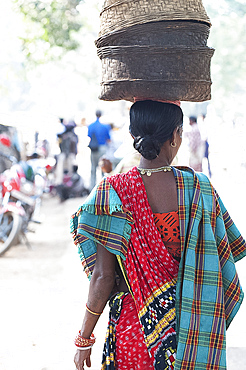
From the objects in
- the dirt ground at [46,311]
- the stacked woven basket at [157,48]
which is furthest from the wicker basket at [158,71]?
the dirt ground at [46,311]

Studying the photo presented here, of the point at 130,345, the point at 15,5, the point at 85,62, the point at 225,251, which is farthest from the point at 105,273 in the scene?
the point at 85,62

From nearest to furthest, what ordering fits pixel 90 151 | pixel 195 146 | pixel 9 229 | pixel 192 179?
pixel 192 179
pixel 9 229
pixel 90 151
pixel 195 146

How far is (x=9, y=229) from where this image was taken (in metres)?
6.78

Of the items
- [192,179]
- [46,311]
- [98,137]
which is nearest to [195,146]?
[98,137]

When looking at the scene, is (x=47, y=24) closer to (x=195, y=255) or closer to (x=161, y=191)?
(x=161, y=191)

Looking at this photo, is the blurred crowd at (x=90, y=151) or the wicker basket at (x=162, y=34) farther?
the blurred crowd at (x=90, y=151)

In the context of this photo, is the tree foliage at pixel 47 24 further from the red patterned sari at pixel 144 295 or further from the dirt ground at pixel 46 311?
the red patterned sari at pixel 144 295

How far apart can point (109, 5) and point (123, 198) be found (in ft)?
2.76

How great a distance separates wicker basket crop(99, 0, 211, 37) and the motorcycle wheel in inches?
190

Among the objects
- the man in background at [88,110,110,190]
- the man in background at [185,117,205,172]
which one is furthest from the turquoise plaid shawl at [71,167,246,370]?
the man in background at [185,117,205,172]

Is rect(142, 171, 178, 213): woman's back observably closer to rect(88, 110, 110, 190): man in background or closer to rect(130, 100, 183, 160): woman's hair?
rect(130, 100, 183, 160): woman's hair

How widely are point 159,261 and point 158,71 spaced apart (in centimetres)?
79

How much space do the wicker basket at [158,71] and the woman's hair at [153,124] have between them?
0.15ft

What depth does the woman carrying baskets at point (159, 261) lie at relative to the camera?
2.00 m
